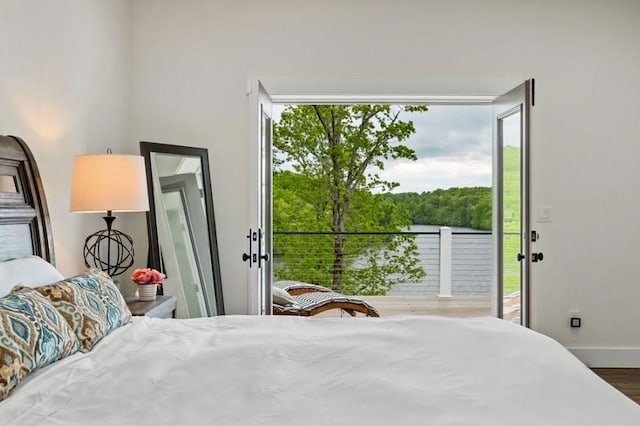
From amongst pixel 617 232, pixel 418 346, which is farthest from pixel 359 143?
→ pixel 418 346

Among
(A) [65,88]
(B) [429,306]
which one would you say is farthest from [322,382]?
(B) [429,306]

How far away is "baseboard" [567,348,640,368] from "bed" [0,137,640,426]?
8.10 ft

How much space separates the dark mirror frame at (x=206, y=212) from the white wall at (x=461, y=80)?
0.33 feet

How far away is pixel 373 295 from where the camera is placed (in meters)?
7.70

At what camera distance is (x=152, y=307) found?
313 cm

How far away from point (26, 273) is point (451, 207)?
22.9 feet

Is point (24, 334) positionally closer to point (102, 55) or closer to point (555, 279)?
point (102, 55)

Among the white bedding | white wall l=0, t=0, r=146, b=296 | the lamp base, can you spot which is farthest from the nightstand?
the white bedding

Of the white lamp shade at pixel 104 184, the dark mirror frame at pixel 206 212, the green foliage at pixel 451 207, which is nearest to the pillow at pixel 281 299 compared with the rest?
the dark mirror frame at pixel 206 212

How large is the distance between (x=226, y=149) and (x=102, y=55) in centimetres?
108

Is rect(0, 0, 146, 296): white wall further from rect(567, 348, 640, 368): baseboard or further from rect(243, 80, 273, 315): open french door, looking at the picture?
rect(567, 348, 640, 368): baseboard

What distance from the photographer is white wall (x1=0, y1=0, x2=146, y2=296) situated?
2789 mm


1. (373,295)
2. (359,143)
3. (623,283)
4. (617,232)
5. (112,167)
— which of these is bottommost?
(373,295)

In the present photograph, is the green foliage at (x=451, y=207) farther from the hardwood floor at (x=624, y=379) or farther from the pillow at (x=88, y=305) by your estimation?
the pillow at (x=88, y=305)
